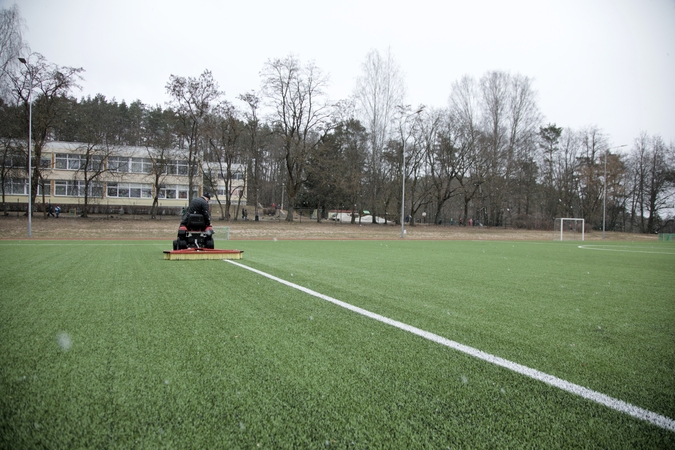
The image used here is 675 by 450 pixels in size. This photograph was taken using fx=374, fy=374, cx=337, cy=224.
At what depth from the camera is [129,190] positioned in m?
53.4

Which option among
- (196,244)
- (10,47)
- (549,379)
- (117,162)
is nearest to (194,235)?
(196,244)

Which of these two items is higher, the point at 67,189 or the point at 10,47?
the point at 10,47

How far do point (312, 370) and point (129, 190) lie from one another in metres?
59.0

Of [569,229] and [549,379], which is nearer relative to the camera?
[549,379]

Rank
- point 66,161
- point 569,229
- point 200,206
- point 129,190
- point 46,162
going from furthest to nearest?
point 129,190, point 66,161, point 46,162, point 569,229, point 200,206

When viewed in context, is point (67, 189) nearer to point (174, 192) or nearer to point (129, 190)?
point (129, 190)

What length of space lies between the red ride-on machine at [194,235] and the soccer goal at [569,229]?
36.8m

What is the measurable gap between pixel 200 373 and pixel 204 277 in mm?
4434

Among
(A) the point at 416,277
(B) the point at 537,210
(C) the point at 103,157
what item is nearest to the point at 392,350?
(A) the point at 416,277

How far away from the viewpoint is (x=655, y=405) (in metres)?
2.27

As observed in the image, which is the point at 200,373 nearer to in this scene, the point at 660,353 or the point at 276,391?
the point at 276,391

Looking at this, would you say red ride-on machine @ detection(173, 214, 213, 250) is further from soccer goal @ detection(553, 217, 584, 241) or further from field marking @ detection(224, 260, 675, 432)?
soccer goal @ detection(553, 217, 584, 241)

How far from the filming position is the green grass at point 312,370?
6.32 ft

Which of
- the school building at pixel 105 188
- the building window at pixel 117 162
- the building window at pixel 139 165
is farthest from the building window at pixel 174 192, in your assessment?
the building window at pixel 117 162
